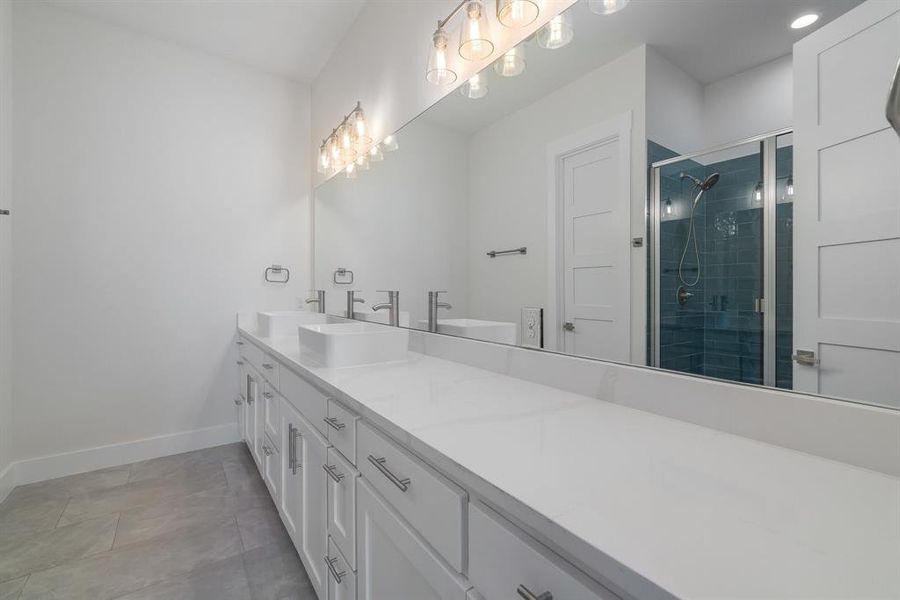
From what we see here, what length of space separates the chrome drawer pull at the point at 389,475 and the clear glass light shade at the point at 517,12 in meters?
1.32

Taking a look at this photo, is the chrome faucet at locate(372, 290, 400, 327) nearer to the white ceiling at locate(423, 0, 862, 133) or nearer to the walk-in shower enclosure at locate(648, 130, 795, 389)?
the white ceiling at locate(423, 0, 862, 133)

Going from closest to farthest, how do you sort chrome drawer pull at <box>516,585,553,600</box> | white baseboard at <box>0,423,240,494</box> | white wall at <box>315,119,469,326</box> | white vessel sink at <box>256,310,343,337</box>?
chrome drawer pull at <box>516,585,553,600</box> → white wall at <box>315,119,469,326</box> → white baseboard at <box>0,423,240,494</box> → white vessel sink at <box>256,310,343,337</box>

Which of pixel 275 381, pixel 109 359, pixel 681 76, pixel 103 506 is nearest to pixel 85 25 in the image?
pixel 109 359

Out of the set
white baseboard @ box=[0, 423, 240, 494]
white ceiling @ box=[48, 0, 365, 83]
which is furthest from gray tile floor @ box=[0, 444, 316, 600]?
white ceiling @ box=[48, 0, 365, 83]

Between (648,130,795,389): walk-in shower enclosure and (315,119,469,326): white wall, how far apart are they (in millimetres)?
784

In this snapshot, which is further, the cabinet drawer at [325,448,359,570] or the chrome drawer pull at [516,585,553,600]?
the cabinet drawer at [325,448,359,570]

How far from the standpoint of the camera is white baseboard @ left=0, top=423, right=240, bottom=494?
7.44 ft

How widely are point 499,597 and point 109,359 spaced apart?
2.92 m

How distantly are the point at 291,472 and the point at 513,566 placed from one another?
3.98 feet

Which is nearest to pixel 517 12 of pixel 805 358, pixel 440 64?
pixel 440 64

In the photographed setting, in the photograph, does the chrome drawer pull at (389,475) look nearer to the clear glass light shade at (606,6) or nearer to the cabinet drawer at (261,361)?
the cabinet drawer at (261,361)

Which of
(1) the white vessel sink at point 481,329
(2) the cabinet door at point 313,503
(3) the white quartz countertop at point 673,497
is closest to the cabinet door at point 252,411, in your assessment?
(2) the cabinet door at point 313,503

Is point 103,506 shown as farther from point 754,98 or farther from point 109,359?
point 754,98

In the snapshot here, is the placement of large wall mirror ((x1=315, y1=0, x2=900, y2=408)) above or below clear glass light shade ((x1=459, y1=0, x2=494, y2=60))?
below
